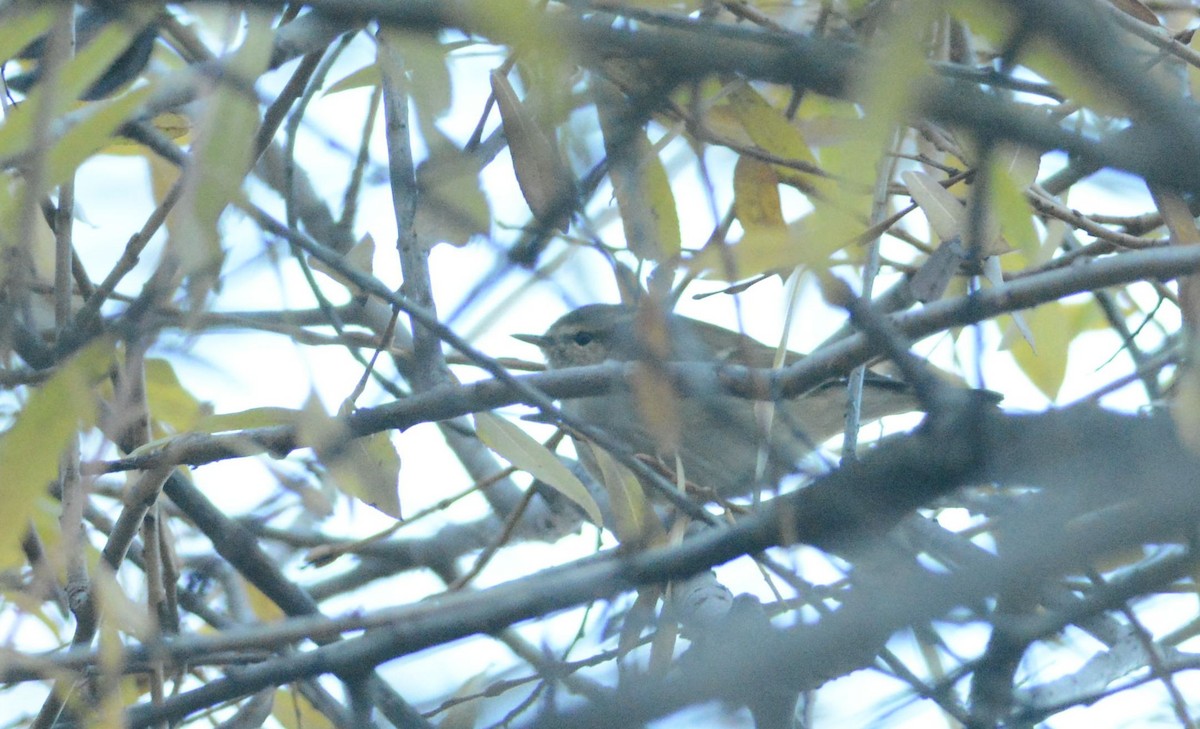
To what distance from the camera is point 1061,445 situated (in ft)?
3.26

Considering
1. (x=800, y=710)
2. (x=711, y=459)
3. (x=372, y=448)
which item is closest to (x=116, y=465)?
(x=372, y=448)

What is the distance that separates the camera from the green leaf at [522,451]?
2.29m

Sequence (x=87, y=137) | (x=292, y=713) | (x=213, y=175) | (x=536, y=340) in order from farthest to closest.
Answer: (x=536, y=340) → (x=292, y=713) → (x=87, y=137) → (x=213, y=175)

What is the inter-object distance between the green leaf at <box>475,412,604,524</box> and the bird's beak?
288 centimetres

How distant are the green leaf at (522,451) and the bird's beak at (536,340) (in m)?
2.88

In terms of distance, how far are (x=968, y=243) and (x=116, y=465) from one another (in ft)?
5.09

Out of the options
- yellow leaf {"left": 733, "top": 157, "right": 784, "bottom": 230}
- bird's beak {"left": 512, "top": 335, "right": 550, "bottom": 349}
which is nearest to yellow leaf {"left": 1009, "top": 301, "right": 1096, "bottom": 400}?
yellow leaf {"left": 733, "top": 157, "right": 784, "bottom": 230}

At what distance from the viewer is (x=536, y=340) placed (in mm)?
5270

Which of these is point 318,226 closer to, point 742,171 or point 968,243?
point 742,171

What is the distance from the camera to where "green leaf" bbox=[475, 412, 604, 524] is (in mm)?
2287

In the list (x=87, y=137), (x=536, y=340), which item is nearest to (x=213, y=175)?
(x=87, y=137)

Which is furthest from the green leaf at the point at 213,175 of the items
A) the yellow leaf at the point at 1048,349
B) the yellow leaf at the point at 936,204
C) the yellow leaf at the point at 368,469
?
the yellow leaf at the point at 1048,349

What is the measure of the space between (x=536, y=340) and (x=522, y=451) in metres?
2.98

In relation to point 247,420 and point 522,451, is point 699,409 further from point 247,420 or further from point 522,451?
point 247,420
